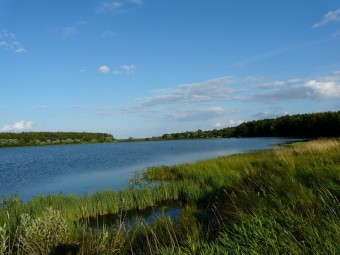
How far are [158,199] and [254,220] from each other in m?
8.64

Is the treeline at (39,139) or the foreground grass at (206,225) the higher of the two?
the treeline at (39,139)

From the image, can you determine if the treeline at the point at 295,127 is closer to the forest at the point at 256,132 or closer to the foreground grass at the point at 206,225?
the forest at the point at 256,132

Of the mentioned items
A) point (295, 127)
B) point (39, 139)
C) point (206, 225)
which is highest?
point (39, 139)

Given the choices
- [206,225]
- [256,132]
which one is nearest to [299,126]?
[256,132]

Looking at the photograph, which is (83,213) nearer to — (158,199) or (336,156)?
(158,199)

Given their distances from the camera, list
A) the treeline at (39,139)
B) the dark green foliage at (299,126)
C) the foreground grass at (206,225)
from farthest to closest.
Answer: the treeline at (39,139) → the dark green foliage at (299,126) → the foreground grass at (206,225)

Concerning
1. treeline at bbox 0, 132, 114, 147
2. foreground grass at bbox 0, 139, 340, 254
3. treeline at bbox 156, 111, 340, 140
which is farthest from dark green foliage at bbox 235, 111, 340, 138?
treeline at bbox 0, 132, 114, 147

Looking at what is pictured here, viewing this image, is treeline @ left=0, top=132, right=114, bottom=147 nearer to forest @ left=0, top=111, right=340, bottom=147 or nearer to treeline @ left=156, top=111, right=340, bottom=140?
forest @ left=0, top=111, right=340, bottom=147

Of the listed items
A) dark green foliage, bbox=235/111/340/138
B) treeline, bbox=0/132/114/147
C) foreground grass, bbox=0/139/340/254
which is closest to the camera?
foreground grass, bbox=0/139/340/254

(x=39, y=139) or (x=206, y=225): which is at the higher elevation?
(x=39, y=139)

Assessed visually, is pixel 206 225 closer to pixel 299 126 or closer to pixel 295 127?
pixel 299 126

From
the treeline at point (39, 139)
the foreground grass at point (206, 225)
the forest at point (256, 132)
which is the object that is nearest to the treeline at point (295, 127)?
the forest at point (256, 132)

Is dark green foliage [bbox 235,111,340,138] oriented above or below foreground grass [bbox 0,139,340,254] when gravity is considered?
above

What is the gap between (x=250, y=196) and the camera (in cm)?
707
